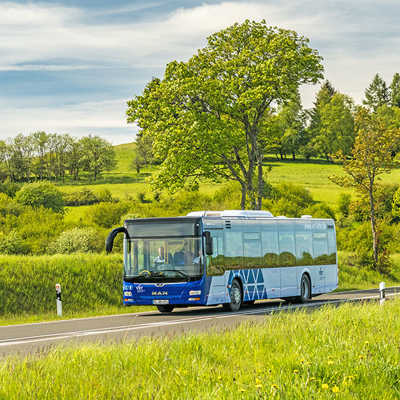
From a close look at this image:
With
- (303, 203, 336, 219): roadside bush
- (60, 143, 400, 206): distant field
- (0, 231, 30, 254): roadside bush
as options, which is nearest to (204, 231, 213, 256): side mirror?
(0, 231, 30, 254): roadside bush

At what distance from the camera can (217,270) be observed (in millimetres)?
20547

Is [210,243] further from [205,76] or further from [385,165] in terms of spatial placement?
[385,165]

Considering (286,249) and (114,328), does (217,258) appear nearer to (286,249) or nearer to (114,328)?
(286,249)

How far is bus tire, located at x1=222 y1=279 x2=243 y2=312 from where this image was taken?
21.2 meters

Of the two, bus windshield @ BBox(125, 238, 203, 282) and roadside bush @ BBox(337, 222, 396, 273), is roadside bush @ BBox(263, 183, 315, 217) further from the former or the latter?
bus windshield @ BBox(125, 238, 203, 282)

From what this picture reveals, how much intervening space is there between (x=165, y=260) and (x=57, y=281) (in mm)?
5233

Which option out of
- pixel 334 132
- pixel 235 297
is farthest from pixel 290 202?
pixel 334 132

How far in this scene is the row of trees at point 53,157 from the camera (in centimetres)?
15238

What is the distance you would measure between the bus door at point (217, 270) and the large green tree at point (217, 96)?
59.5 ft

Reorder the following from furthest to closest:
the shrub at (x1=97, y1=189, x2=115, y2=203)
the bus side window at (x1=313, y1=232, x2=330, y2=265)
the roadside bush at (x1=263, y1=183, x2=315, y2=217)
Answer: the shrub at (x1=97, y1=189, x2=115, y2=203) → the roadside bush at (x1=263, y1=183, x2=315, y2=217) → the bus side window at (x1=313, y1=232, x2=330, y2=265)

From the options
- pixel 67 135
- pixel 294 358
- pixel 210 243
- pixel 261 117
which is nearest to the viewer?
pixel 294 358

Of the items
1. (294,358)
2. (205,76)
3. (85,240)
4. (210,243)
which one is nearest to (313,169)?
(85,240)

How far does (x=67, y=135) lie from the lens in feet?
531

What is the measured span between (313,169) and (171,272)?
123522 millimetres
